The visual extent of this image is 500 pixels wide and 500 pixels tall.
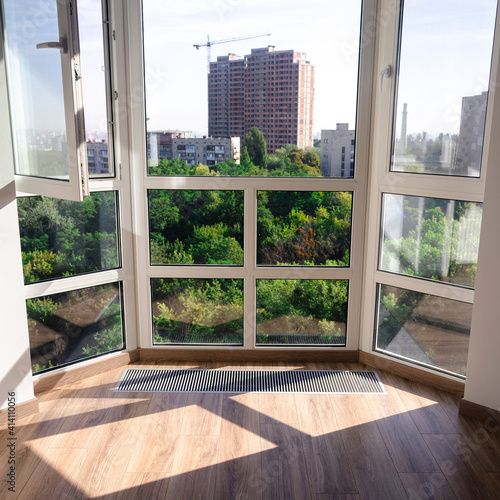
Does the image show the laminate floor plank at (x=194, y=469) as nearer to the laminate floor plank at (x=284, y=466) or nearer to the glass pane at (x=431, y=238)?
the laminate floor plank at (x=284, y=466)

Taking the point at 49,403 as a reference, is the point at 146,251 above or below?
above

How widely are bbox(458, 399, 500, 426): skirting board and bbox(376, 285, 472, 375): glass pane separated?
0.27m

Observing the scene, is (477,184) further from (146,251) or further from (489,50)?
(146,251)

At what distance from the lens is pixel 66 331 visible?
10.5 feet

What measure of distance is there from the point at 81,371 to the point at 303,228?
5.37 ft

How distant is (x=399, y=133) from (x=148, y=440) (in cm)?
218

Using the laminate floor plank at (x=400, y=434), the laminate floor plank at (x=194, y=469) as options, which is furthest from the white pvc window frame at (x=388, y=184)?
the laminate floor plank at (x=194, y=469)

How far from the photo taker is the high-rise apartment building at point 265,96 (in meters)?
3.21

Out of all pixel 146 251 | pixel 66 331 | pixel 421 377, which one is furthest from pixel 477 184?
pixel 66 331

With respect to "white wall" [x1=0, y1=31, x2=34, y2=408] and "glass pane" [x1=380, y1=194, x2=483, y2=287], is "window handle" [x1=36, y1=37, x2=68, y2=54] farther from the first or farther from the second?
"glass pane" [x1=380, y1=194, x2=483, y2=287]

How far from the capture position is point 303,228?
135 inches

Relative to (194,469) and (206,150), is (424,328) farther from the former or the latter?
(206,150)

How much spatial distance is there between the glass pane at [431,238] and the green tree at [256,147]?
0.79 meters

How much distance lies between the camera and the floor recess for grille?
3197 millimetres
